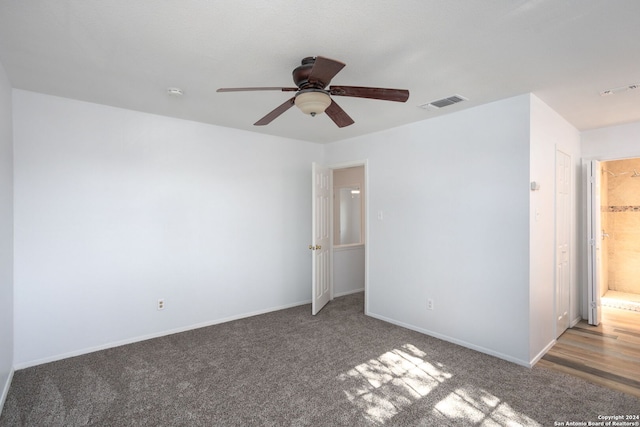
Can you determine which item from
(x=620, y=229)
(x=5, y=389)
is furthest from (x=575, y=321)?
(x=5, y=389)

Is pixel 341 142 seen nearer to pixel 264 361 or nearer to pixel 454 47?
pixel 454 47

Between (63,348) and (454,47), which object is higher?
(454,47)

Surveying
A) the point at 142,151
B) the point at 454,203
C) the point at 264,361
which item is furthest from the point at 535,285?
the point at 142,151

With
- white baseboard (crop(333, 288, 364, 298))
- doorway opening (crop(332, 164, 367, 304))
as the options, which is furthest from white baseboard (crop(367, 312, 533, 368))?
doorway opening (crop(332, 164, 367, 304))

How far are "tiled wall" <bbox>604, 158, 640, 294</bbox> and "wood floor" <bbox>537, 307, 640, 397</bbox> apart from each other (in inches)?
64.1

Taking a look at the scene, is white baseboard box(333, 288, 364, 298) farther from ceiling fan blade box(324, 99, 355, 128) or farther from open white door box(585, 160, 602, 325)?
ceiling fan blade box(324, 99, 355, 128)

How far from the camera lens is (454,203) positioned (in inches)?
139

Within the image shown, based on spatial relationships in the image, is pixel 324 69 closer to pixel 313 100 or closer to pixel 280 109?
pixel 313 100

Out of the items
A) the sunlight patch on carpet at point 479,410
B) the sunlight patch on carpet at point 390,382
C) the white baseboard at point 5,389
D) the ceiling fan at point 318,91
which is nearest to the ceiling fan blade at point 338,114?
the ceiling fan at point 318,91

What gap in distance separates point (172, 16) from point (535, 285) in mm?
3544

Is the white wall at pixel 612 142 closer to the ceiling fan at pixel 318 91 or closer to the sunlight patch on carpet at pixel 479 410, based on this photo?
the sunlight patch on carpet at pixel 479 410

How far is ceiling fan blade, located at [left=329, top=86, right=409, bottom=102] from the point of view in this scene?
6.66 ft

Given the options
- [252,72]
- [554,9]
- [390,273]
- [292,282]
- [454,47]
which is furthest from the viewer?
[292,282]

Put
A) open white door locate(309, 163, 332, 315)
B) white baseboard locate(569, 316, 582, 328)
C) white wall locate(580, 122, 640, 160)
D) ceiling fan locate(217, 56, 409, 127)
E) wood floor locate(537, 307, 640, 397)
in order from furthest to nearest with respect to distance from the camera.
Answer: open white door locate(309, 163, 332, 315) → white baseboard locate(569, 316, 582, 328) → white wall locate(580, 122, 640, 160) → wood floor locate(537, 307, 640, 397) → ceiling fan locate(217, 56, 409, 127)
